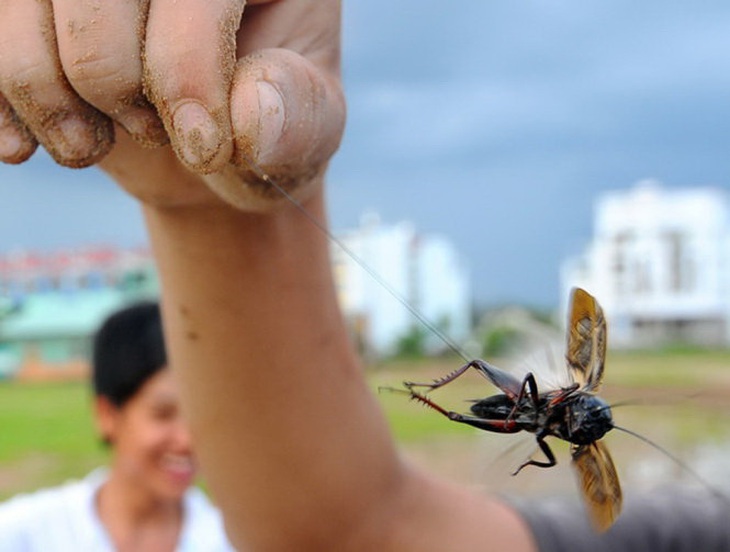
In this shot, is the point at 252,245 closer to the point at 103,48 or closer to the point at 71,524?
the point at 103,48

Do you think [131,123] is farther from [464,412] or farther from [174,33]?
[464,412]

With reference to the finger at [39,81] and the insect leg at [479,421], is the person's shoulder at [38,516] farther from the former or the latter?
the insect leg at [479,421]

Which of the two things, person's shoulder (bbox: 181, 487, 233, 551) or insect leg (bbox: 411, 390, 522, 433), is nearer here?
insect leg (bbox: 411, 390, 522, 433)

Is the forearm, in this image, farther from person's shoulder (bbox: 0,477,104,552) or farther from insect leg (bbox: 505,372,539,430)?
person's shoulder (bbox: 0,477,104,552)

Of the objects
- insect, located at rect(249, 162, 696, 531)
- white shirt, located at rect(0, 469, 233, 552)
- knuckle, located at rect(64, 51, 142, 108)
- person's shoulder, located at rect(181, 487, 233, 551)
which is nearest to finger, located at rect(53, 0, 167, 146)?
knuckle, located at rect(64, 51, 142, 108)

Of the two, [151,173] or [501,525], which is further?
[501,525]

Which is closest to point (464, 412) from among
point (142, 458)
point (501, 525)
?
point (501, 525)

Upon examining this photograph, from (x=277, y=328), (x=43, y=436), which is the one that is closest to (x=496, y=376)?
(x=277, y=328)
